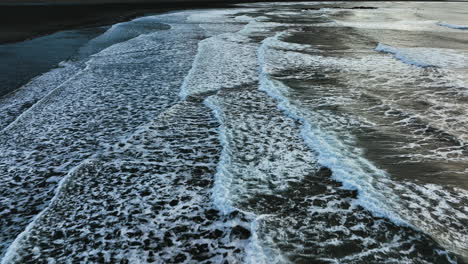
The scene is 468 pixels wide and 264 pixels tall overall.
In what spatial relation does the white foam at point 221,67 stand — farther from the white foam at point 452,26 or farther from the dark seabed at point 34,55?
the white foam at point 452,26

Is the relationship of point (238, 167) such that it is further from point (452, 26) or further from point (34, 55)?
point (452, 26)

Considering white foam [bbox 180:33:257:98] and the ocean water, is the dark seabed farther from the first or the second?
white foam [bbox 180:33:257:98]

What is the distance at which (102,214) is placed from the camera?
4.80 m

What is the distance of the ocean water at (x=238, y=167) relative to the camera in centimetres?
417

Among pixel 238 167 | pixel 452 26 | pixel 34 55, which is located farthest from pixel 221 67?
pixel 452 26

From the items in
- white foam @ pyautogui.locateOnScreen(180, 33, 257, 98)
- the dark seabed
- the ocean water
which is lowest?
the ocean water

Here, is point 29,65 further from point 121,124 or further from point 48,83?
point 121,124

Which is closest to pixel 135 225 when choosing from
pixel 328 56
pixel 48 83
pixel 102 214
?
pixel 102 214

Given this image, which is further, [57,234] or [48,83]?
[48,83]

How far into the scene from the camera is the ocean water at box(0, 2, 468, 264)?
4.17 m

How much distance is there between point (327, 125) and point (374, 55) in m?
9.12

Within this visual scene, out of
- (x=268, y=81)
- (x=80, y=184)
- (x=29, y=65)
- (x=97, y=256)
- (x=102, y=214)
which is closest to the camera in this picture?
(x=97, y=256)

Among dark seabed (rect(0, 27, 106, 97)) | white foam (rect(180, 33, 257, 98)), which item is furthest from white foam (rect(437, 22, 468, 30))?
dark seabed (rect(0, 27, 106, 97))

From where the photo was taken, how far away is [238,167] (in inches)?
236
